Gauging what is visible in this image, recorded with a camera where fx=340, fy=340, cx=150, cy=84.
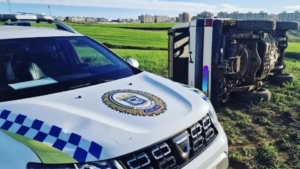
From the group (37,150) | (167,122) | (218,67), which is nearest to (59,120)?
(37,150)

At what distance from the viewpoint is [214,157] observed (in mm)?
2570

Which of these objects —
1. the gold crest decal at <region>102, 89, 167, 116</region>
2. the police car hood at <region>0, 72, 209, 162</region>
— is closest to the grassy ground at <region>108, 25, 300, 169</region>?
the police car hood at <region>0, 72, 209, 162</region>

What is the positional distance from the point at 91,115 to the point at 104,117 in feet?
0.28

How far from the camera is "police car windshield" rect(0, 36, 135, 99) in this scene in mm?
2863

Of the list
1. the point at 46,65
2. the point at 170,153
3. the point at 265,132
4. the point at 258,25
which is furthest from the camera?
the point at 258,25

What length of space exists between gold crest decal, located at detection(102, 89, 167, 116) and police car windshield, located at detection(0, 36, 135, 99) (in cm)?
45

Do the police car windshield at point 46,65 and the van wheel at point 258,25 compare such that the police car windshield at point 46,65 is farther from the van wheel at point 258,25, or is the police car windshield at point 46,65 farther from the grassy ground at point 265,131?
the van wheel at point 258,25

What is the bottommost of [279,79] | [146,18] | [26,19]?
[146,18]

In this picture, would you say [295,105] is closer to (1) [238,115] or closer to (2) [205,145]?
(1) [238,115]

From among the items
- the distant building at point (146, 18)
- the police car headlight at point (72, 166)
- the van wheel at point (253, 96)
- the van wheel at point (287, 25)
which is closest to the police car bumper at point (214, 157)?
the police car headlight at point (72, 166)

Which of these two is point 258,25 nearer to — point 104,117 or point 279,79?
point 279,79

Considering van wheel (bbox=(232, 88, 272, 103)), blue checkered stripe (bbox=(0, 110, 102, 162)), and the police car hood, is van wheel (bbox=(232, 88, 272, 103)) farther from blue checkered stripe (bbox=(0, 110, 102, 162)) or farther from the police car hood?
blue checkered stripe (bbox=(0, 110, 102, 162))

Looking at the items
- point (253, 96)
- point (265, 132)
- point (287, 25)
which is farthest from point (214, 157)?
point (287, 25)

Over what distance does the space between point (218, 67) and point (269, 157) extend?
5.92ft
